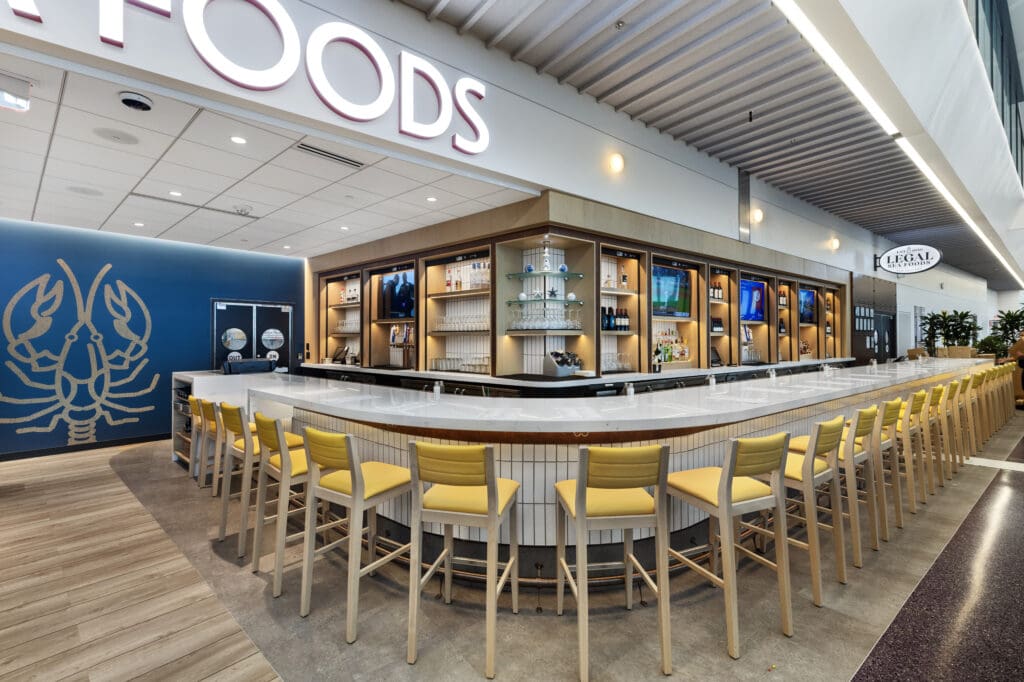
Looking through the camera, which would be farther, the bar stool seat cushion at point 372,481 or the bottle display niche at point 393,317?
the bottle display niche at point 393,317

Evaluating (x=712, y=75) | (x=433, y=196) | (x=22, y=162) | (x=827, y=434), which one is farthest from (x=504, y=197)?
(x=22, y=162)

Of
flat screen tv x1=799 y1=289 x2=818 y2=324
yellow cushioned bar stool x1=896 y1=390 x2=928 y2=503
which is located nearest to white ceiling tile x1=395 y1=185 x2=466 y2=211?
yellow cushioned bar stool x1=896 y1=390 x2=928 y2=503

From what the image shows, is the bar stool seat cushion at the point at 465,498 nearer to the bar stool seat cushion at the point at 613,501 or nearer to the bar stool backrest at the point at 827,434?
the bar stool seat cushion at the point at 613,501

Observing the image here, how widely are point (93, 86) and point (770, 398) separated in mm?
4503

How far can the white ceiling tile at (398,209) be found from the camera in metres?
5.00

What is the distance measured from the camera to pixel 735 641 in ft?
6.89

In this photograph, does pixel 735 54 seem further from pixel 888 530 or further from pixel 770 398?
pixel 888 530

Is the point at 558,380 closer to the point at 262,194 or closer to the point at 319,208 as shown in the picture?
the point at 319,208

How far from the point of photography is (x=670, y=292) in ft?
20.9

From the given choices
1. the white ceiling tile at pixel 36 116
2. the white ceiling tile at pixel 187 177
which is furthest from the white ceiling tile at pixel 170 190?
the white ceiling tile at pixel 36 116

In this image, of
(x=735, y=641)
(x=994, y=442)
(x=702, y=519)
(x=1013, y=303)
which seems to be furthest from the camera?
Result: (x=1013, y=303)

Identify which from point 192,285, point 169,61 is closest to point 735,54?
point 169,61

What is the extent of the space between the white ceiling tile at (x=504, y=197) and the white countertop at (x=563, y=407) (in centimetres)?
228

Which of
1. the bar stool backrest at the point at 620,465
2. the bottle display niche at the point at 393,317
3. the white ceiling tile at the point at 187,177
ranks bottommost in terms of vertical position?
the bar stool backrest at the point at 620,465
